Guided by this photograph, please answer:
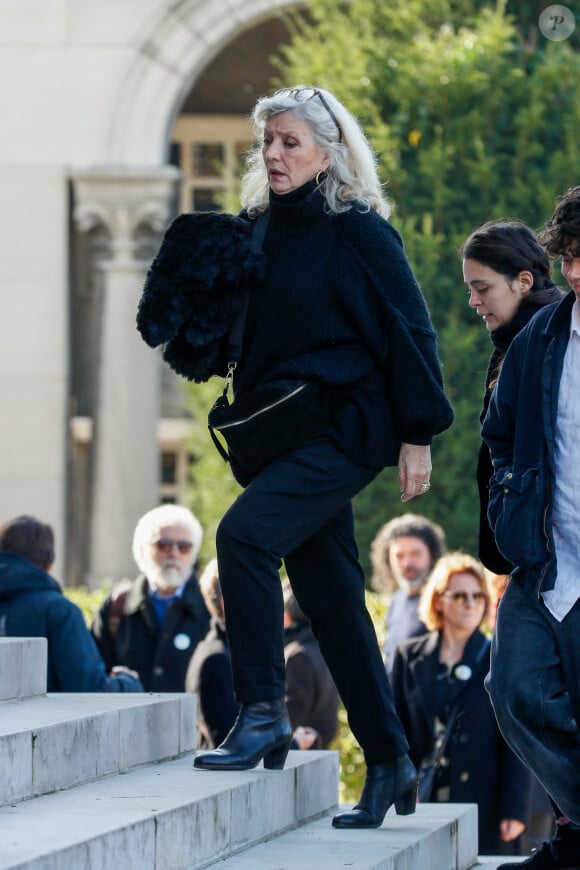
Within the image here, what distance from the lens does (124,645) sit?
809 centimetres

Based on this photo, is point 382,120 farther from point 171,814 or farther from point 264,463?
point 171,814

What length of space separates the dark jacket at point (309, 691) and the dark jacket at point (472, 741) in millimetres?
442

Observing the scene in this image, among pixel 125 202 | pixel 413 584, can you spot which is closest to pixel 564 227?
pixel 413 584

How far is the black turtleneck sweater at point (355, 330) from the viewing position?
5051mm

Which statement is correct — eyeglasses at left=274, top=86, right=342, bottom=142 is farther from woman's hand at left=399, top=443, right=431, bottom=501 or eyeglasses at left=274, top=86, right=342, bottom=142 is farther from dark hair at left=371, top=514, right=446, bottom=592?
dark hair at left=371, top=514, right=446, bottom=592

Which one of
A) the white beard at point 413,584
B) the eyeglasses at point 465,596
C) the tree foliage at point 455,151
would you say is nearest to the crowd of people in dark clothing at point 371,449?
the eyeglasses at point 465,596

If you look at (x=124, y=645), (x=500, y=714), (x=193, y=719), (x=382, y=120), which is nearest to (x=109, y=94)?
(x=382, y=120)

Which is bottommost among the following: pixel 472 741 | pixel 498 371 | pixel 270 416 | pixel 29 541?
pixel 472 741

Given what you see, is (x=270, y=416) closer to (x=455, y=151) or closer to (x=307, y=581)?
(x=307, y=581)

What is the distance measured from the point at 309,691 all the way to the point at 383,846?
9.40 ft

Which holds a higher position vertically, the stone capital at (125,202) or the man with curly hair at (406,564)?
the stone capital at (125,202)

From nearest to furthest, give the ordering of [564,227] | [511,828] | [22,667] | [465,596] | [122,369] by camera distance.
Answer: [564,227], [22,667], [511,828], [465,596], [122,369]

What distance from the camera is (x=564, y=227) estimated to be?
4516 millimetres

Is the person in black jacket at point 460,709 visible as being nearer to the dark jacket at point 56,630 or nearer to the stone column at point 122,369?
the dark jacket at point 56,630
